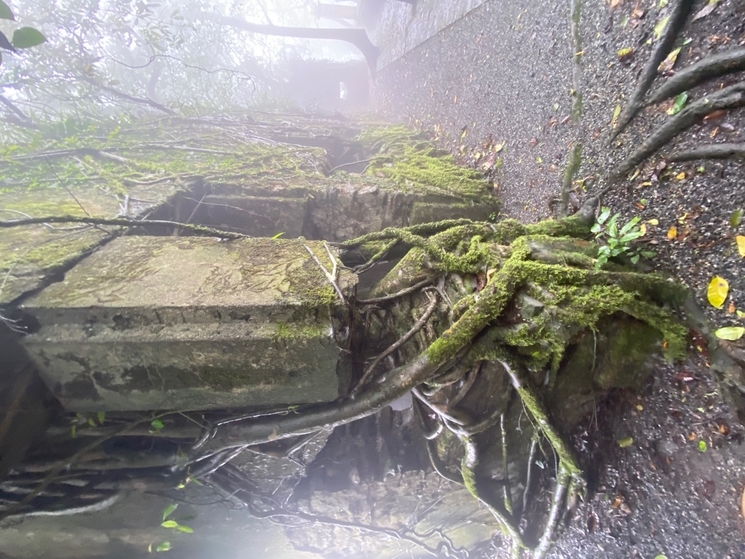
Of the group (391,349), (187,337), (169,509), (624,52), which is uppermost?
(624,52)

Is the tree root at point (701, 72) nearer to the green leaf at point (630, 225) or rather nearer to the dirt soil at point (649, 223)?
the dirt soil at point (649, 223)

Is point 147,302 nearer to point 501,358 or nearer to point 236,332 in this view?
point 236,332

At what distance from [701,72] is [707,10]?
31 centimetres

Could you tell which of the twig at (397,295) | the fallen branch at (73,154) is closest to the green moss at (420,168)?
the twig at (397,295)

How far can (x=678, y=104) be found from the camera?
2092mm

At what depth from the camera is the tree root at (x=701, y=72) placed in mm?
1819

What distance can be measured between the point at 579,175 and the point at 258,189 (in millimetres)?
2401

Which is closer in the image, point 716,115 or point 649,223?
point 716,115

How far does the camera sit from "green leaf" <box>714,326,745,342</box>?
1818 mm

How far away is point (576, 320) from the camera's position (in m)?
1.90

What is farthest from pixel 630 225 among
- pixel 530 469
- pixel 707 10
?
pixel 530 469

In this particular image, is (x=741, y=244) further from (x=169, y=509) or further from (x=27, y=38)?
(x=169, y=509)

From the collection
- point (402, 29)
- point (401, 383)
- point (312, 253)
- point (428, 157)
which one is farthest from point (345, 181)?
point (402, 29)

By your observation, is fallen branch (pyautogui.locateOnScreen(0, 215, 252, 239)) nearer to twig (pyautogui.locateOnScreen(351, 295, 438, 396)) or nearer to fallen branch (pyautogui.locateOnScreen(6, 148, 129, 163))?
twig (pyautogui.locateOnScreen(351, 295, 438, 396))
